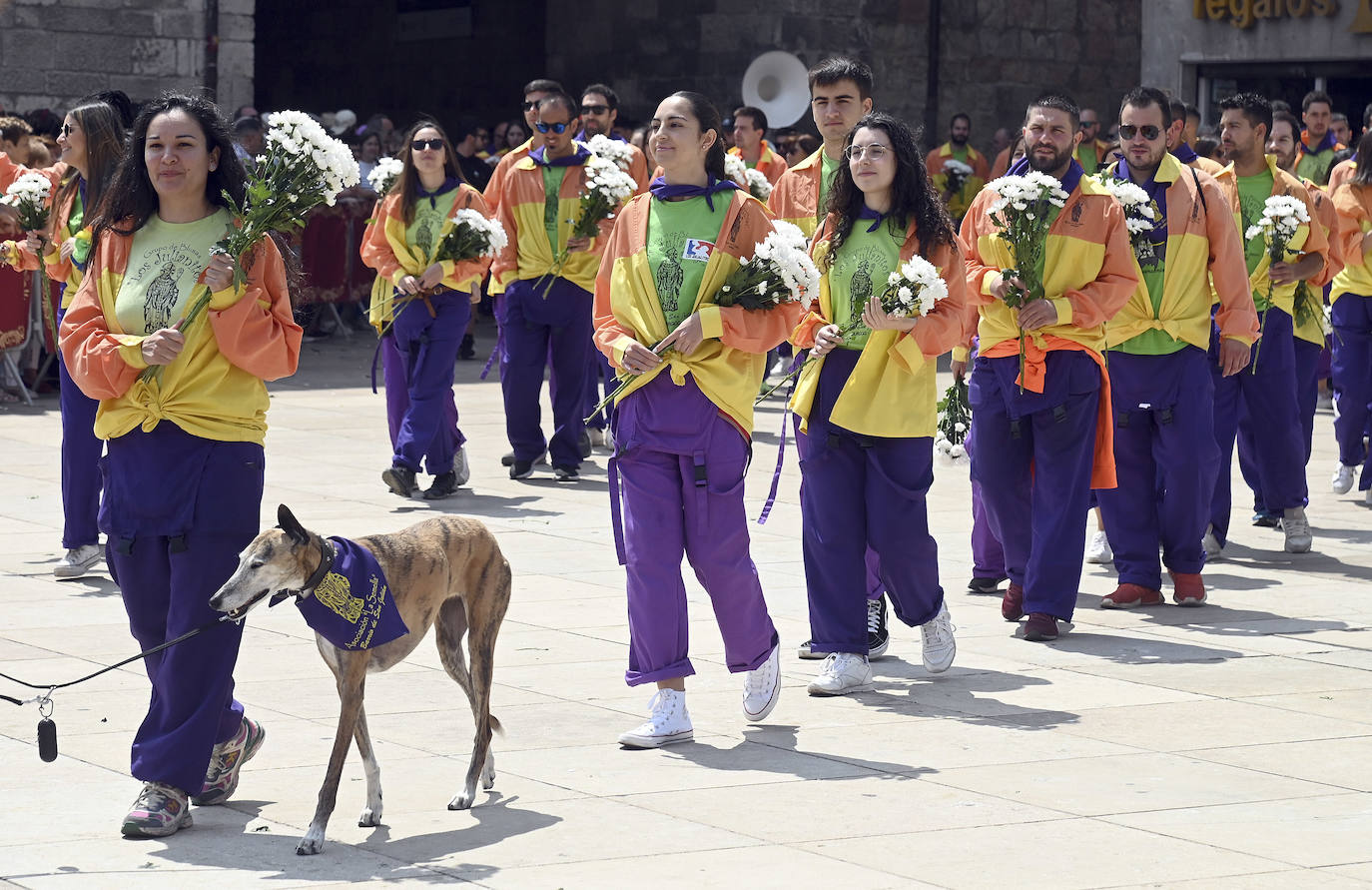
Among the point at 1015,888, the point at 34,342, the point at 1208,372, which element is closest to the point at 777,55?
the point at 34,342

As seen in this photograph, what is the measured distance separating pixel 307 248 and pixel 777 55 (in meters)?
7.62

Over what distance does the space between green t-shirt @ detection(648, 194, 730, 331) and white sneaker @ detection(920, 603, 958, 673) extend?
1.57 meters

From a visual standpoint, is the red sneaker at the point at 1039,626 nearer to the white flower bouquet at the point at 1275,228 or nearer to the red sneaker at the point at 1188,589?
the red sneaker at the point at 1188,589

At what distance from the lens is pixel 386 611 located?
5344 mm

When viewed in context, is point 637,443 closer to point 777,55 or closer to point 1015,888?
point 1015,888

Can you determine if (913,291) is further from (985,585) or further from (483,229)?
(483,229)

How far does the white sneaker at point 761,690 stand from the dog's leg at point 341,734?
1628mm

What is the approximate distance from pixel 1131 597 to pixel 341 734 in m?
4.67

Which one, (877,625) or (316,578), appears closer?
(316,578)

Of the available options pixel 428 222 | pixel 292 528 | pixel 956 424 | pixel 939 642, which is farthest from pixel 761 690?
pixel 428 222

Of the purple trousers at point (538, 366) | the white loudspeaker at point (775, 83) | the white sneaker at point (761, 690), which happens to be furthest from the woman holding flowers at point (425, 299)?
the white loudspeaker at point (775, 83)

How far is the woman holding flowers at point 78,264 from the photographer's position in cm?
848

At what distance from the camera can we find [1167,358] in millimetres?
8906

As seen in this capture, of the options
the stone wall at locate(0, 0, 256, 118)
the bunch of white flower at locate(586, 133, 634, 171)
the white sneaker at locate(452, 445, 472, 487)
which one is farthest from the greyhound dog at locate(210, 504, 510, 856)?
the stone wall at locate(0, 0, 256, 118)
